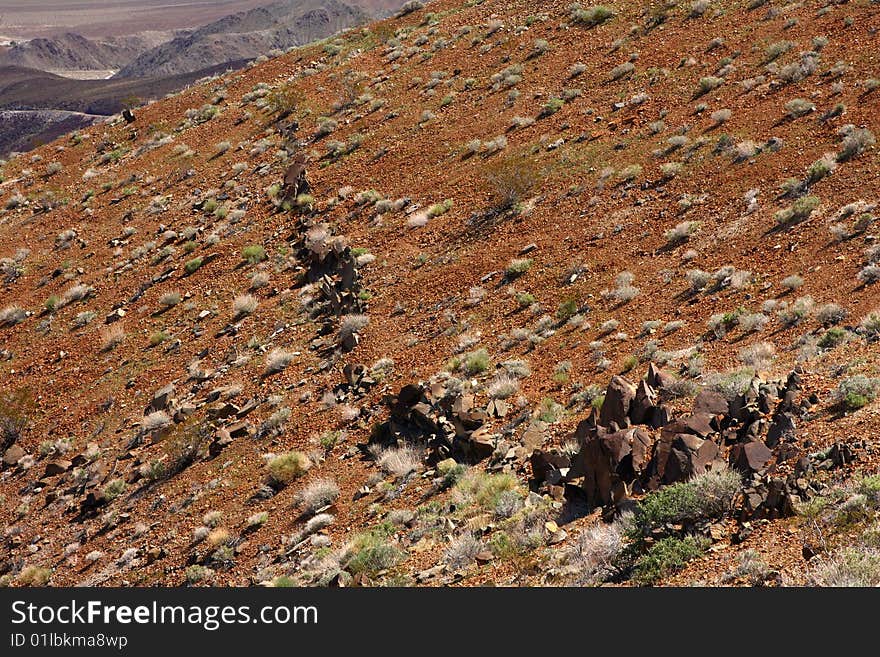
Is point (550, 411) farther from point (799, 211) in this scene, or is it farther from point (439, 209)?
point (439, 209)

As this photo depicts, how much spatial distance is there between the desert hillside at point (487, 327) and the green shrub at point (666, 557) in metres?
0.04

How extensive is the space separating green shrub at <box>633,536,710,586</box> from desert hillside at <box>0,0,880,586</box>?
0.04 m

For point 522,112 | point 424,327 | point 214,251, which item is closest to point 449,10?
point 522,112

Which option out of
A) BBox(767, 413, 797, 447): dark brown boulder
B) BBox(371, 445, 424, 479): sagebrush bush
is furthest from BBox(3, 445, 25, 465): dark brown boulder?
BBox(767, 413, 797, 447): dark brown boulder

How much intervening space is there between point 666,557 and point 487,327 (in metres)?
9.73

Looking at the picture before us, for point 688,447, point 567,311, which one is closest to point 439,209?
point 567,311

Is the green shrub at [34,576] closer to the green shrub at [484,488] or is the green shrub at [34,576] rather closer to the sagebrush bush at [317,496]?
the sagebrush bush at [317,496]

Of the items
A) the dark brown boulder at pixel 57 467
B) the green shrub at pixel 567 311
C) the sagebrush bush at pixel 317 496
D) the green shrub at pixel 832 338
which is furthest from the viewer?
the dark brown boulder at pixel 57 467

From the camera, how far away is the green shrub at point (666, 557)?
906 centimetres

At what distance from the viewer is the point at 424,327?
19.1 metres

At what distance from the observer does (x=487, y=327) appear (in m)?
18.3

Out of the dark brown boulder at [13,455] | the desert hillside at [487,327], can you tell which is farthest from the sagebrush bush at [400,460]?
the dark brown boulder at [13,455]

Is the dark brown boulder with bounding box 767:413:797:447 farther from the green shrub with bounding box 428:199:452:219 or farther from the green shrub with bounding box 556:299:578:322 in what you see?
the green shrub with bounding box 428:199:452:219

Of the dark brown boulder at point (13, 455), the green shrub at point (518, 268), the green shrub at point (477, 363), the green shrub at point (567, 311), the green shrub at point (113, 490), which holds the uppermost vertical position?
the green shrub at point (518, 268)
